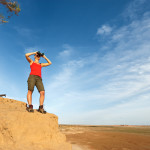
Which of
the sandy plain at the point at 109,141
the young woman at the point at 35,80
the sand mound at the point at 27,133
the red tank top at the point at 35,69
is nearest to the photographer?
the sand mound at the point at 27,133

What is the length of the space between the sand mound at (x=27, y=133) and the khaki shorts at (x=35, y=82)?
813mm

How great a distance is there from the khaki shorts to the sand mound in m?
0.81

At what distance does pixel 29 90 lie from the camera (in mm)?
4156

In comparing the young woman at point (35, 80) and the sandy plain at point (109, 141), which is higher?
the young woman at point (35, 80)

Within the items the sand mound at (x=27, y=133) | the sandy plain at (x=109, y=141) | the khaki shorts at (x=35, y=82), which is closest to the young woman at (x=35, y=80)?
the khaki shorts at (x=35, y=82)

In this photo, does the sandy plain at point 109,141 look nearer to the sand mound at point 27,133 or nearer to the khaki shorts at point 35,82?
the sand mound at point 27,133

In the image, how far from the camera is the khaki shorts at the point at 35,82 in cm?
416

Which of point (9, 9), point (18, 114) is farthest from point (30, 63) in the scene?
point (9, 9)

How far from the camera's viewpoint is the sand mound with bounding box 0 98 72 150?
3205 millimetres

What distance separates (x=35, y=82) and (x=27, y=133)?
1.53 meters

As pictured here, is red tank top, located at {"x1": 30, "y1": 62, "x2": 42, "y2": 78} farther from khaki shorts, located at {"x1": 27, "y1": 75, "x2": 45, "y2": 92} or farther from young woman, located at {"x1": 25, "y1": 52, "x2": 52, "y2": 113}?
khaki shorts, located at {"x1": 27, "y1": 75, "x2": 45, "y2": 92}

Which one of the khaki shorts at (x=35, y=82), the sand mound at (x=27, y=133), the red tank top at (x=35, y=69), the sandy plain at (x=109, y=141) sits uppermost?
the red tank top at (x=35, y=69)

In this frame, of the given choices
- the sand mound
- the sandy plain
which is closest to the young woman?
the sand mound

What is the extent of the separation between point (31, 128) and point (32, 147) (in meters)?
0.50
